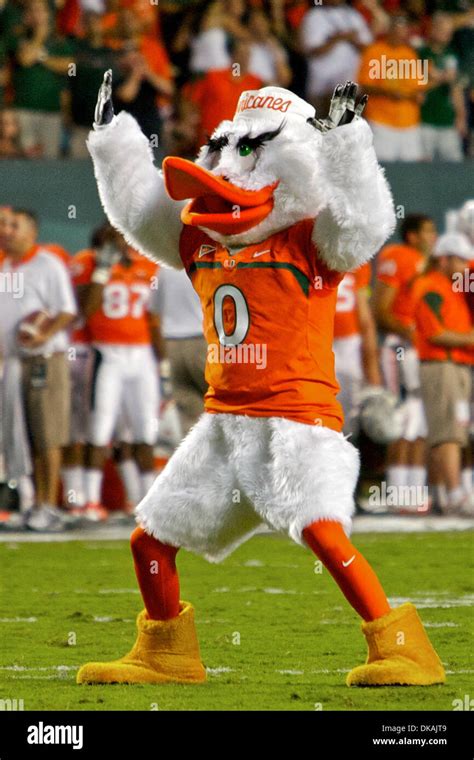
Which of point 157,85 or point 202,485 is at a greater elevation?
point 157,85

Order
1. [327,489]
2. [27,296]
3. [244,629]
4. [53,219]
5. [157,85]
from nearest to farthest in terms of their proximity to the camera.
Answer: [327,489], [244,629], [27,296], [53,219], [157,85]

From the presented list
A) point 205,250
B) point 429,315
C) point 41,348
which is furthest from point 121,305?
point 205,250

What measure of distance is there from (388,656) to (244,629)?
4.13 ft

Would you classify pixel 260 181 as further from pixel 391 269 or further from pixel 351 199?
pixel 391 269

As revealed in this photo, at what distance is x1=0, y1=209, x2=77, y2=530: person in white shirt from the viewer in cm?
862

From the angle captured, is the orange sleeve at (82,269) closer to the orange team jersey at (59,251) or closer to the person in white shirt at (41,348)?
the orange team jersey at (59,251)

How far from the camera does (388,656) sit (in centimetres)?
435

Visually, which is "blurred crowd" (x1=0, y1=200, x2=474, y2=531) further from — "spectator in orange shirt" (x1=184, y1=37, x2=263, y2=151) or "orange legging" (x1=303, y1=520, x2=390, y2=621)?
"orange legging" (x1=303, y1=520, x2=390, y2=621)

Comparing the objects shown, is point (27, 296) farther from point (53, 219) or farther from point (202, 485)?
point (202, 485)

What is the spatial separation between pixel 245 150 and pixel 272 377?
64cm

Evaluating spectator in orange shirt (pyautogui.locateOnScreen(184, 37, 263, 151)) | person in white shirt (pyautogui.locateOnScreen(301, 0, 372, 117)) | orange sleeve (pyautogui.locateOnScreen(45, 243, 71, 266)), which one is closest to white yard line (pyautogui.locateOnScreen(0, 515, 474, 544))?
orange sleeve (pyautogui.locateOnScreen(45, 243, 71, 266))

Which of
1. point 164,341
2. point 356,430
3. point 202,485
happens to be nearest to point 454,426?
point 356,430

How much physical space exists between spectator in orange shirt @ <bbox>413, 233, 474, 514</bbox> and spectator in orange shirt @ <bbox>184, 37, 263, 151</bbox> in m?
1.90

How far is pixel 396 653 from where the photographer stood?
4.34 metres
